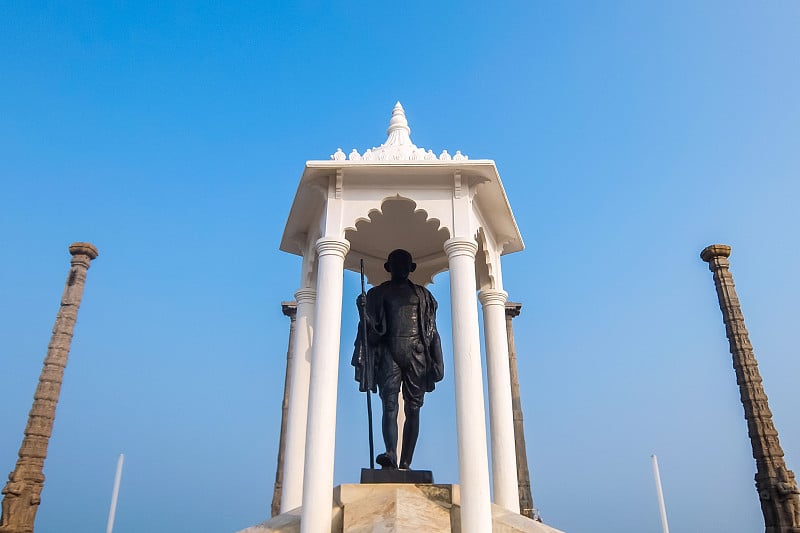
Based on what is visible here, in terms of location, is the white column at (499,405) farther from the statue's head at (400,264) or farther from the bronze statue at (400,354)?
the statue's head at (400,264)

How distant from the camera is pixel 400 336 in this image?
786 cm

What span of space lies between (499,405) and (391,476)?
212cm

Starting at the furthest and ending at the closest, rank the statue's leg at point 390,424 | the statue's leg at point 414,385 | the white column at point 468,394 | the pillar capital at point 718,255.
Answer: the pillar capital at point 718,255 → the statue's leg at point 414,385 → the statue's leg at point 390,424 → the white column at point 468,394

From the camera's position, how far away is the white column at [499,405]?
25.7 feet

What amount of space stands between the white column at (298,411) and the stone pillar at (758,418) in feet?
59.4

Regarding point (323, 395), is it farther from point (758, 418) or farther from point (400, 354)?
point (758, 418)

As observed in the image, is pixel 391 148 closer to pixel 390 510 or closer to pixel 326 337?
pixel 326 337

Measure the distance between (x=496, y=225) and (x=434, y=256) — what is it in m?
1.59

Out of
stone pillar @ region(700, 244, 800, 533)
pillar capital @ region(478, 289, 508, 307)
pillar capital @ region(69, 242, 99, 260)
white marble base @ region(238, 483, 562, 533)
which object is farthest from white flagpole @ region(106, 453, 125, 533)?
stone pillar @ region(700, 244, 800, 533)

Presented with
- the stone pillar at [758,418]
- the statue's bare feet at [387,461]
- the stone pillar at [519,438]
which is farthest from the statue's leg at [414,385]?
the stone pillar at [758,418]

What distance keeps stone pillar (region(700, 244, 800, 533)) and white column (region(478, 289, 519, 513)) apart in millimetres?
15442

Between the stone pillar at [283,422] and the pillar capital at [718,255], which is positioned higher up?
the pillar capital at [718,255]

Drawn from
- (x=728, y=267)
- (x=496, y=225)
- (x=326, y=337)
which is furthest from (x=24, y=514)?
(x=728, y=267)

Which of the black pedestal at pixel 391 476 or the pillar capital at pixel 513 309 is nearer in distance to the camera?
the black pedestal at pixel 391 476
